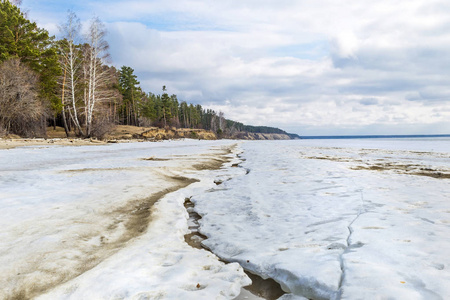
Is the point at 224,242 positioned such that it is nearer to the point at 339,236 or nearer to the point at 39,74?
the point at 339,236

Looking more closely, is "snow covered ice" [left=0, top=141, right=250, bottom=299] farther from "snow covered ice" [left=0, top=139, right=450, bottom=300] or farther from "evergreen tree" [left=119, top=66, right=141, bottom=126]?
"evergreen tree" [left=119, top=66, right=141, bottom=126]

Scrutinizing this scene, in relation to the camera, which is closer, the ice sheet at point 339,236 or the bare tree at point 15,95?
the ice sheet at point 339,236

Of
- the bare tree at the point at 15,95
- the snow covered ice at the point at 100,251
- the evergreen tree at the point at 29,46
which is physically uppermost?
the evergreen tree at the point at 29,46

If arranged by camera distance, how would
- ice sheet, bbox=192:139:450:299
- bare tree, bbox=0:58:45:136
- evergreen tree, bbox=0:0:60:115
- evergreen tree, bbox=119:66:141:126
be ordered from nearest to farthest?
ice sheet, bbox=192:139:450:299 → bare tree, bbox=0:58:45:136 → evergreen tree, bbox=0:0:60:115 → evergreen tree, bbox=119:66:141:126

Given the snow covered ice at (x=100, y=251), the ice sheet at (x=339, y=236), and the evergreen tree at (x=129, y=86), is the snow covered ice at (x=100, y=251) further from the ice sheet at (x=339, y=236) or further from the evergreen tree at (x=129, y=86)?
the evergreen tree at (x=129, y=86)

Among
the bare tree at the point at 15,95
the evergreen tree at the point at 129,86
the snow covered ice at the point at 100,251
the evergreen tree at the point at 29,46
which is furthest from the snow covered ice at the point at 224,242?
the evergreen tree at the point at 129,86

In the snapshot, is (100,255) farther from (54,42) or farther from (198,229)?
(54,42)

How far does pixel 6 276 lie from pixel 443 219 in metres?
5.67

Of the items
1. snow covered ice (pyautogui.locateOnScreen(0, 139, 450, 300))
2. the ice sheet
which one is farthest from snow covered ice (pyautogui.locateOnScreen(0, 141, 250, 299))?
the ice sheet

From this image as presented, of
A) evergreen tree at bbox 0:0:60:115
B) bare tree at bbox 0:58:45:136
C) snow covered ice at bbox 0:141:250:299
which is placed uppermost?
evergreen tree at bbox 0:0:60:115

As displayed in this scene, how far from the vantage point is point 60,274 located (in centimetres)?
254

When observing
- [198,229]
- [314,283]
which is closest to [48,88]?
[198,229]

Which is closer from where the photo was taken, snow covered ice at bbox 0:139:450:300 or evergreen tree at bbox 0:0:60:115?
snow covered ice at bbox 0:139:450:300

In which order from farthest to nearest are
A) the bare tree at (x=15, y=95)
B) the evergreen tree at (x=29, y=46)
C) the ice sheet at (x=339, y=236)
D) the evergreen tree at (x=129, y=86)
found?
1. the evergreen tree at (x=129, y=86)
2. the evergreen tree at (x=29, y=46)
3. the bare tree at (x=15, y=95)
4. the ice sheet at (x=339, y=236)
